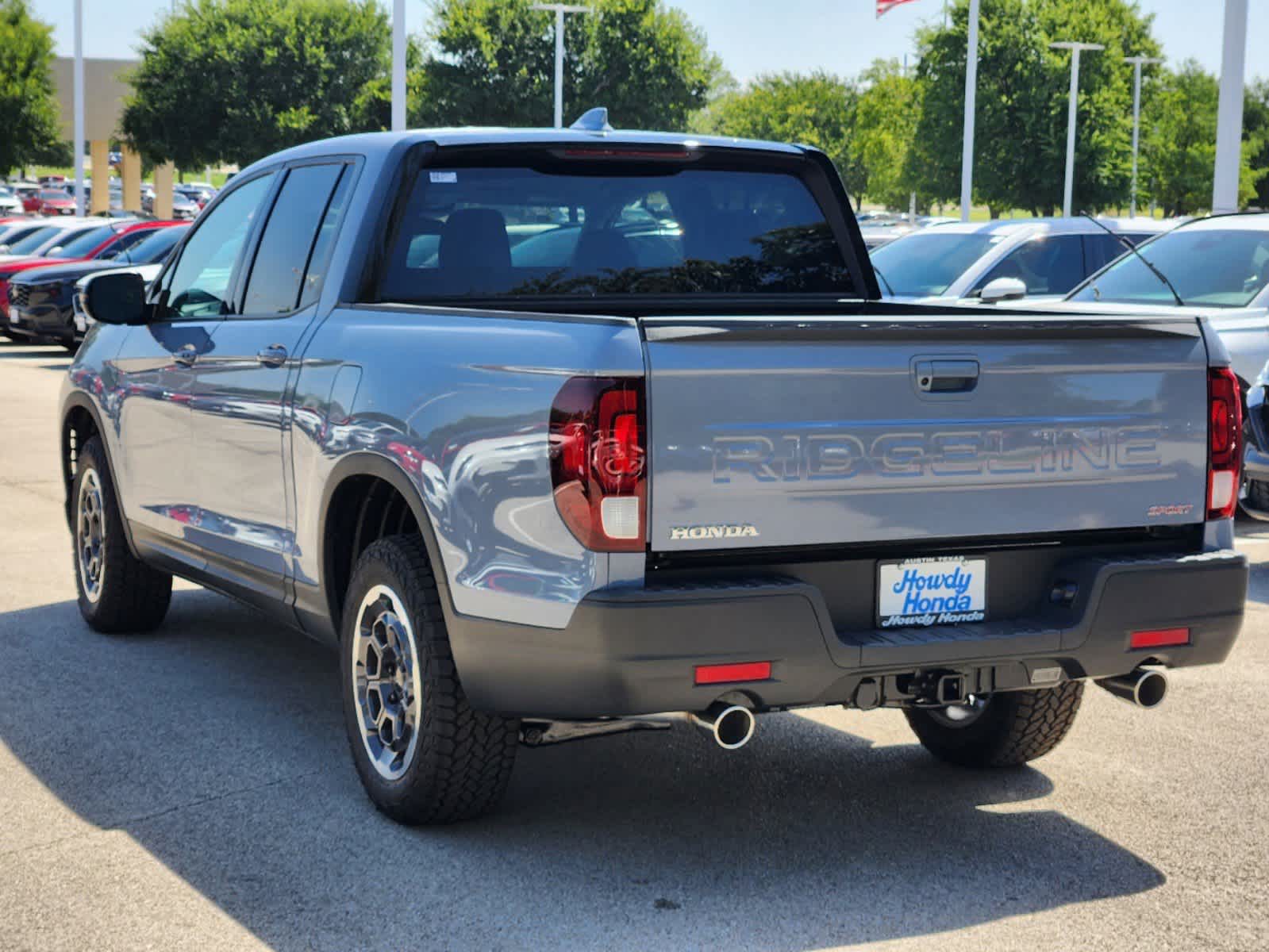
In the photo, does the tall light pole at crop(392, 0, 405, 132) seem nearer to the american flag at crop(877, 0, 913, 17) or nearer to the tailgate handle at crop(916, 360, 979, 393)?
the american flag at crop(877, 0, 913, 17)

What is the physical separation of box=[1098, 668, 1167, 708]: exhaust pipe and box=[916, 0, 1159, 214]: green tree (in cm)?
5168

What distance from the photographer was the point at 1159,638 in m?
4.92

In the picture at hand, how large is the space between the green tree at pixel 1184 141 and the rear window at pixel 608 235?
6457 cm

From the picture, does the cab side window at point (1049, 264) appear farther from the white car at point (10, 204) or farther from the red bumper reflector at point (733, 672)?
the white car at point (10, 204)

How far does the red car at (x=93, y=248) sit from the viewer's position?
84.3 feet

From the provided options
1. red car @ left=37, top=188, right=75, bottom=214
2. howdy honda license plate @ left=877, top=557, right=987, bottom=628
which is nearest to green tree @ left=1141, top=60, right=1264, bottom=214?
red car @ left=37, top=188, right=75, bottom=214

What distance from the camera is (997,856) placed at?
16.5 ft

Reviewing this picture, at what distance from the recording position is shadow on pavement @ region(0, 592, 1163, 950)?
4.52 metres

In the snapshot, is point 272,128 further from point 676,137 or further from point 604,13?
point 676,137

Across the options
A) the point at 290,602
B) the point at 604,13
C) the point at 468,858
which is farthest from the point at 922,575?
the point at 604,13

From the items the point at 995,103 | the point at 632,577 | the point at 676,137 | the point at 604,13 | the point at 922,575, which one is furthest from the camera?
the point at 604,13

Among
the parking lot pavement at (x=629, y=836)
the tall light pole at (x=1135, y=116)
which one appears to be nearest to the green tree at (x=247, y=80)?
the tall light pole at (x=1135, y=116)

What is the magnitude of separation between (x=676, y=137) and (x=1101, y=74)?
54.4 metres

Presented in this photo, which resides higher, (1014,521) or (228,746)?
(1014,521)
